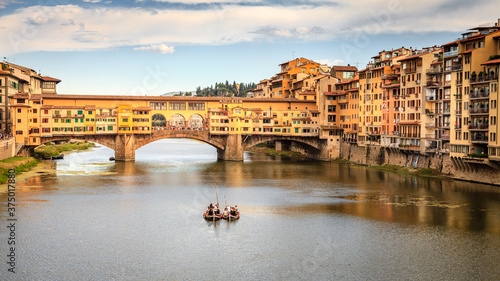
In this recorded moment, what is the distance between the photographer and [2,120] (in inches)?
2803

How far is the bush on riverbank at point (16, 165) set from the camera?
176ft

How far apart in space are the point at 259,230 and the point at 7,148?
130ft

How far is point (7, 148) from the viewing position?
62.2 metres

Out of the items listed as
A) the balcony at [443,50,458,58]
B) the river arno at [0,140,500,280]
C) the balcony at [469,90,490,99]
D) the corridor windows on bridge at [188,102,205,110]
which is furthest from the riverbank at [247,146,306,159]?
the balcony at [469,90,490,99]

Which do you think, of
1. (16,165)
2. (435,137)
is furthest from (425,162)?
(16,165)

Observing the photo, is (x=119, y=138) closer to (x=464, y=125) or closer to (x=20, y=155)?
(x=20, y=155)

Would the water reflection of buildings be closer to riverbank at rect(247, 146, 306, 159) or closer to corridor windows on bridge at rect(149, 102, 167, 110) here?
corridor windows on bridge at rect(149, 102, 167, 110)

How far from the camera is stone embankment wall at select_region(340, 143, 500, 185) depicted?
163ft

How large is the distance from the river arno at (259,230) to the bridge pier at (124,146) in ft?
63.6

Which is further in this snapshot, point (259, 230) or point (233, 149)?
point (233, 149)

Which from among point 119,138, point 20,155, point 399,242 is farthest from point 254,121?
point 399,242

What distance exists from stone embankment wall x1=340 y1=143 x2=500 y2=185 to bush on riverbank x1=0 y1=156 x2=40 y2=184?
4221 cm

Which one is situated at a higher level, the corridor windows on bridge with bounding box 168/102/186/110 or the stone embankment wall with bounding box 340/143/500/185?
the corridor windows on bridge with bounding box 168/102/186/110

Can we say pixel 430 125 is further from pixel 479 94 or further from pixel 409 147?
pixel 479 94
